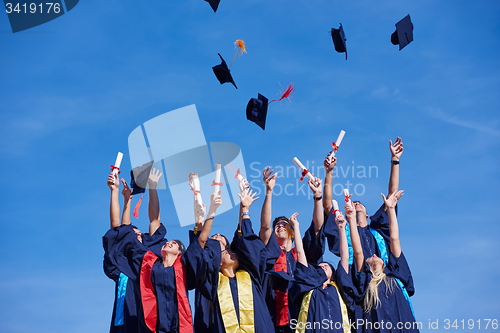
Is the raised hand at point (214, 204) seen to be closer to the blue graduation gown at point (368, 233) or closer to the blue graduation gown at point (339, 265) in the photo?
the blue graduation gown at point (339, 265)

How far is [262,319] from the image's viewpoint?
6.72 meters

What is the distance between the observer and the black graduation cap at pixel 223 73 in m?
8.86

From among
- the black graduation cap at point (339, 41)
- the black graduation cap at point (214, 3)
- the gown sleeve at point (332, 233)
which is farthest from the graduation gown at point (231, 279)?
the black graduation cap at point (339, 41)

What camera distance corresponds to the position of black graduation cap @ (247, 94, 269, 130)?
351 inches

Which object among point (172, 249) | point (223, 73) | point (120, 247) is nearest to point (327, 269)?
point (172, 249)

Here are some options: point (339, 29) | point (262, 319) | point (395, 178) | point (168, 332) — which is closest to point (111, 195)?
point (168, 332)

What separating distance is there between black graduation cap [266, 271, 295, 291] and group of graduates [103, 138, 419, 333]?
1 centimetres

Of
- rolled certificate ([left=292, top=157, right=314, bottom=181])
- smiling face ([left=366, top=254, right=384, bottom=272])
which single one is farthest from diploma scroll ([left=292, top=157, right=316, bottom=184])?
smiling face ([left=366, top=254, right=384, bottom=272])

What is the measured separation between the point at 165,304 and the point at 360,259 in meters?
2.38

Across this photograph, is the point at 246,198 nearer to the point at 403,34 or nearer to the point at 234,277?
the point at 234,277

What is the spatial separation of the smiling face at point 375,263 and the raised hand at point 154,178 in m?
2.78

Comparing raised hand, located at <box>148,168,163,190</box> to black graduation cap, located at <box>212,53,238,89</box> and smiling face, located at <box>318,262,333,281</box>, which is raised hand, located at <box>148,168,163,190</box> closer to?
black graduation cap, located at <box>212,53,238,89</box>

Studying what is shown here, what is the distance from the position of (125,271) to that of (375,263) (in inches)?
113

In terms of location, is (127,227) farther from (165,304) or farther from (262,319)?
(262,319)
